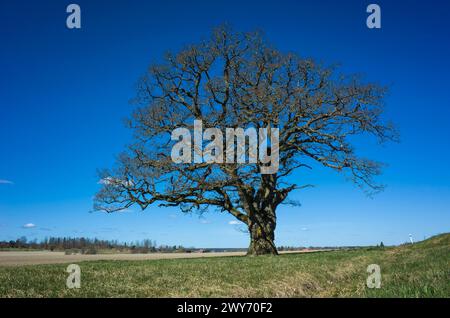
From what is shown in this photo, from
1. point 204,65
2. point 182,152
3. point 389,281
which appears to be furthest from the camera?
point 204,65

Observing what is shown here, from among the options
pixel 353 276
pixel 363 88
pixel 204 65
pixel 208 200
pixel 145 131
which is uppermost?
pixel 204 65

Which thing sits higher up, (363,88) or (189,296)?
(363,88)

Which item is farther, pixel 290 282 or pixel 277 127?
pixel 277 127

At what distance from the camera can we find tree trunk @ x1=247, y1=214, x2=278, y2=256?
29.6 metres

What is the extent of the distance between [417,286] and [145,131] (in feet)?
79.3

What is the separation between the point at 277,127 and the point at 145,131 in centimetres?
929

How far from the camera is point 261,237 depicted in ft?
97.5

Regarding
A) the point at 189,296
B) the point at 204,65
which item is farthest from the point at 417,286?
the point at 204,65

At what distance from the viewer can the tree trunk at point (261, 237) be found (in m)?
29.6

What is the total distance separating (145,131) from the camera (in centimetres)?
3055

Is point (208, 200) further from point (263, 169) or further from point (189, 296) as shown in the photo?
point (189, 296)

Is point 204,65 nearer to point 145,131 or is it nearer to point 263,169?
point 145,131
